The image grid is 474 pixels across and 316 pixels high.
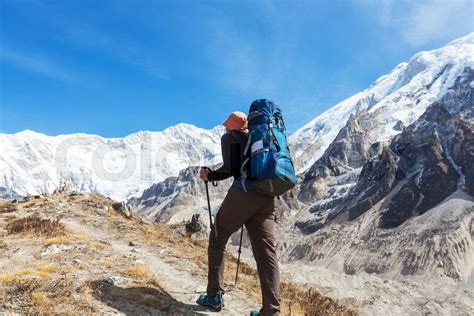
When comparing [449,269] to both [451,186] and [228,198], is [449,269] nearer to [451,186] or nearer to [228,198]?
[451,186]

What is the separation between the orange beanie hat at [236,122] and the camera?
7410 millimetres

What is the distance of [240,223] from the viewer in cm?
706

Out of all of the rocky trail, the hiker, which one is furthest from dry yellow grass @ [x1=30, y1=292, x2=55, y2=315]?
the hiker

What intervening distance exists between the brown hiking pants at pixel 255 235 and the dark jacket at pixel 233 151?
0.33 m

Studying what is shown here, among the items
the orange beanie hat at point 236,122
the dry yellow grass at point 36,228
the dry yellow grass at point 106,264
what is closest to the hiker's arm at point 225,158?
the orange beanie hat at point 236,122

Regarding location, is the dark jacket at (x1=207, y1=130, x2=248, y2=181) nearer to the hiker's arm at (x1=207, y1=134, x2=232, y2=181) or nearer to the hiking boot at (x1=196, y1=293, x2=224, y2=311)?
the hiker's arm at (x1=207, y1=134, x2=232, y2=181)

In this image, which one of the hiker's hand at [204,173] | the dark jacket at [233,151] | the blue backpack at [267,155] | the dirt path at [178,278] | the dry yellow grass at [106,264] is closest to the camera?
the blue backpack at [267,155]

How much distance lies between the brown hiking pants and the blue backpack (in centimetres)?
28

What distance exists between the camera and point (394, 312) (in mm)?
Answer: 116375

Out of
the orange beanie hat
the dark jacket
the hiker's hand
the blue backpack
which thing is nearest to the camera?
the blue backpack

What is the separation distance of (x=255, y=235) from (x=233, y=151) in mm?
1374

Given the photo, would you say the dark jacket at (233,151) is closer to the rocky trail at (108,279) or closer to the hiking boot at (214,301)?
the hiking boot at (214,301)

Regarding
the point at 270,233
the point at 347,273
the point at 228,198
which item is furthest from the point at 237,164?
the point at 347,273

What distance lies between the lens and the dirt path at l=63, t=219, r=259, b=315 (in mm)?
7950
